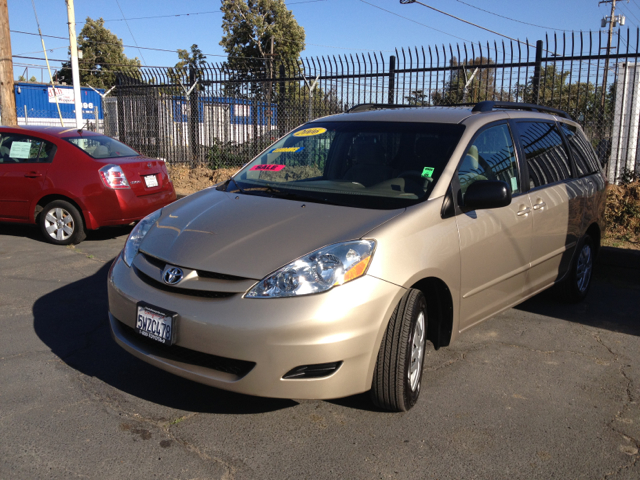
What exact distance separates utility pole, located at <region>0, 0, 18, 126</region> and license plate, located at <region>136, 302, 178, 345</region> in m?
12.2

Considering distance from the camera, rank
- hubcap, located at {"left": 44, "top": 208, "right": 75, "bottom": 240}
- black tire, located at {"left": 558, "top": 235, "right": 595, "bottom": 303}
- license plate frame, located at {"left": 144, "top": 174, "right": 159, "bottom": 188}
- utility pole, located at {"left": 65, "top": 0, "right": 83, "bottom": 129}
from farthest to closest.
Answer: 1. utility pole, located at {"left": 65, "top": 0, "right": 83, "bottom": 129}
2. license plate frame, located at {"left": 144, "top": 174, "right": 159, "bottom": 188}
3. hubcap, located at {"left": 44, "top": 208, "right": 75, "bottom": 240}
4. black tire, located at {"left": 558, "top": 235, "right": 595, "bottom": 303}

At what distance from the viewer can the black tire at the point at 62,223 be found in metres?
7.48

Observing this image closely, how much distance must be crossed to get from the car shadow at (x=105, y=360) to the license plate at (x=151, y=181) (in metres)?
2.69

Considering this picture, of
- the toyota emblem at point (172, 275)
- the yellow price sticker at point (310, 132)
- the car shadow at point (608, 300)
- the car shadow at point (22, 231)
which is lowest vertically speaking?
the car shadow at point (608, 300)

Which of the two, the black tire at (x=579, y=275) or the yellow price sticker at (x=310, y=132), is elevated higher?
the yellow price sticker at (x=310, y=132)

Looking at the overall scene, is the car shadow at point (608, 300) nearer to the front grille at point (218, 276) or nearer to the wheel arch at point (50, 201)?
the front grille at point (218, 276)

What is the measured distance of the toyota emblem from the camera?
298 cm

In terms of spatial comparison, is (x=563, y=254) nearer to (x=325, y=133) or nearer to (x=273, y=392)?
(x=325, y=133)

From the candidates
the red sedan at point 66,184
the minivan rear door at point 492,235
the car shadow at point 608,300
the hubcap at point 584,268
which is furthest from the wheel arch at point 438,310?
the red sedan at point 66,184

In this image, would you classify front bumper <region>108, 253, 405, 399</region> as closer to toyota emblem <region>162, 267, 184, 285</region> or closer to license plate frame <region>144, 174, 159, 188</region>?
toyota emblem <region>162, 267, 184, 285</region>

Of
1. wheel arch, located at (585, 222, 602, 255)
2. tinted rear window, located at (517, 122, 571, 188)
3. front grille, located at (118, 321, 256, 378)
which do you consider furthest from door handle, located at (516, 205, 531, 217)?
front grille, located at (118, 321, 256, 378)

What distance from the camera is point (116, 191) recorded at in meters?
7.40

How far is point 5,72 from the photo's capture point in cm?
1337

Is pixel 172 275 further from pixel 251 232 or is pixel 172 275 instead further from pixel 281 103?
pixel 281 103
